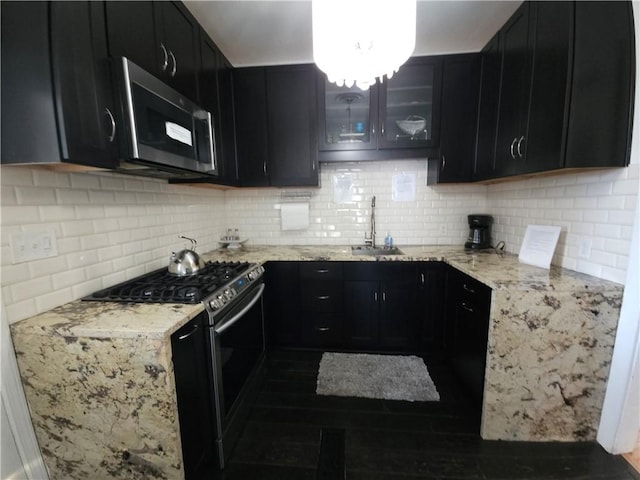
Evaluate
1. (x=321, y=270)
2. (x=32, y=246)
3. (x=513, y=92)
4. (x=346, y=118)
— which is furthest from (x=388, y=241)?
(x=32, y=246)

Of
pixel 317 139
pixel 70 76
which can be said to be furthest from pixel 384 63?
pixel 317 139

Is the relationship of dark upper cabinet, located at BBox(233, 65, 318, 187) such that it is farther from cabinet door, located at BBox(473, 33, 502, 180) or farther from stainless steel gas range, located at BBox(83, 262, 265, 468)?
Answer: cabinet door, located at BBox(473, 33, 502, 180)

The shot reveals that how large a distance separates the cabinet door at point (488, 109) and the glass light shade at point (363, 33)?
1403 mm

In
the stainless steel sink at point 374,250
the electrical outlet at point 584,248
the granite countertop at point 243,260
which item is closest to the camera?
the granite countertop at point 243,260

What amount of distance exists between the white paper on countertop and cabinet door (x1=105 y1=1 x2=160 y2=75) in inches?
98.1

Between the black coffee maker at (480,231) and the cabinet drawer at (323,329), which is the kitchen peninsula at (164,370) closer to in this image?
the black coffee maker at (480,231)

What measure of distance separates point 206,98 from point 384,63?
141 centimetres

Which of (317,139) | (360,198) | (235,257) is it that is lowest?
(235,257)

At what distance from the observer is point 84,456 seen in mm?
1098

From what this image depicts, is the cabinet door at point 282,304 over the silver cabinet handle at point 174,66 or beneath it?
beneath

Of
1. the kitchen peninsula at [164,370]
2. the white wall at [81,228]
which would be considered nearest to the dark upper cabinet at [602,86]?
the kitchen peninsula at [164,370]

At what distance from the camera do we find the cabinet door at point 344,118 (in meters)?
2.31

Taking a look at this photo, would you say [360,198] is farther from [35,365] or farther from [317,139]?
[35,365]

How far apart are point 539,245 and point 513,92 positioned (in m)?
1.02
